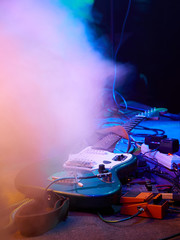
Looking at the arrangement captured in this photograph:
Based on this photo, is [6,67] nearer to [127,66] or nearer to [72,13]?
[72,13]

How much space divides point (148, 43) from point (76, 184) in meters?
3.14

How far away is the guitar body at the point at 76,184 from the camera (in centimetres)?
90

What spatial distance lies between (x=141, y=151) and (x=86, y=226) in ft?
3.28

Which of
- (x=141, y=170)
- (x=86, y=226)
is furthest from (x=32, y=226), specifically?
(x=141, y=170)

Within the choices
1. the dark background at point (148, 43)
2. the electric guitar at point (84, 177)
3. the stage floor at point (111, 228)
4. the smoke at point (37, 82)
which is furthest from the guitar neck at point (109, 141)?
the dark background at point (148, 43)

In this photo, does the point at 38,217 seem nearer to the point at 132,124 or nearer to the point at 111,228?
the point at 111,228

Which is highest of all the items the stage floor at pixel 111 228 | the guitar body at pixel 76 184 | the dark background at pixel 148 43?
the dark background at pixel 148 43

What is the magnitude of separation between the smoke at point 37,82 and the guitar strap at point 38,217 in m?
0.35

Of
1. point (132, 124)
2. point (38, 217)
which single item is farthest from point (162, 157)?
point (38, 217)

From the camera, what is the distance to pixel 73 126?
208 centimetres

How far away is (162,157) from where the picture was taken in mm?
1492

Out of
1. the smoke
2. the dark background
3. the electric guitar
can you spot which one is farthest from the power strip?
the dark background

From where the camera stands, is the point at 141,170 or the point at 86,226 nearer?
the point at 86,226

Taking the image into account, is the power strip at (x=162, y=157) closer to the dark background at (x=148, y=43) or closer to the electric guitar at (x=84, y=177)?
the electric guitar at (x=84, y=177)
